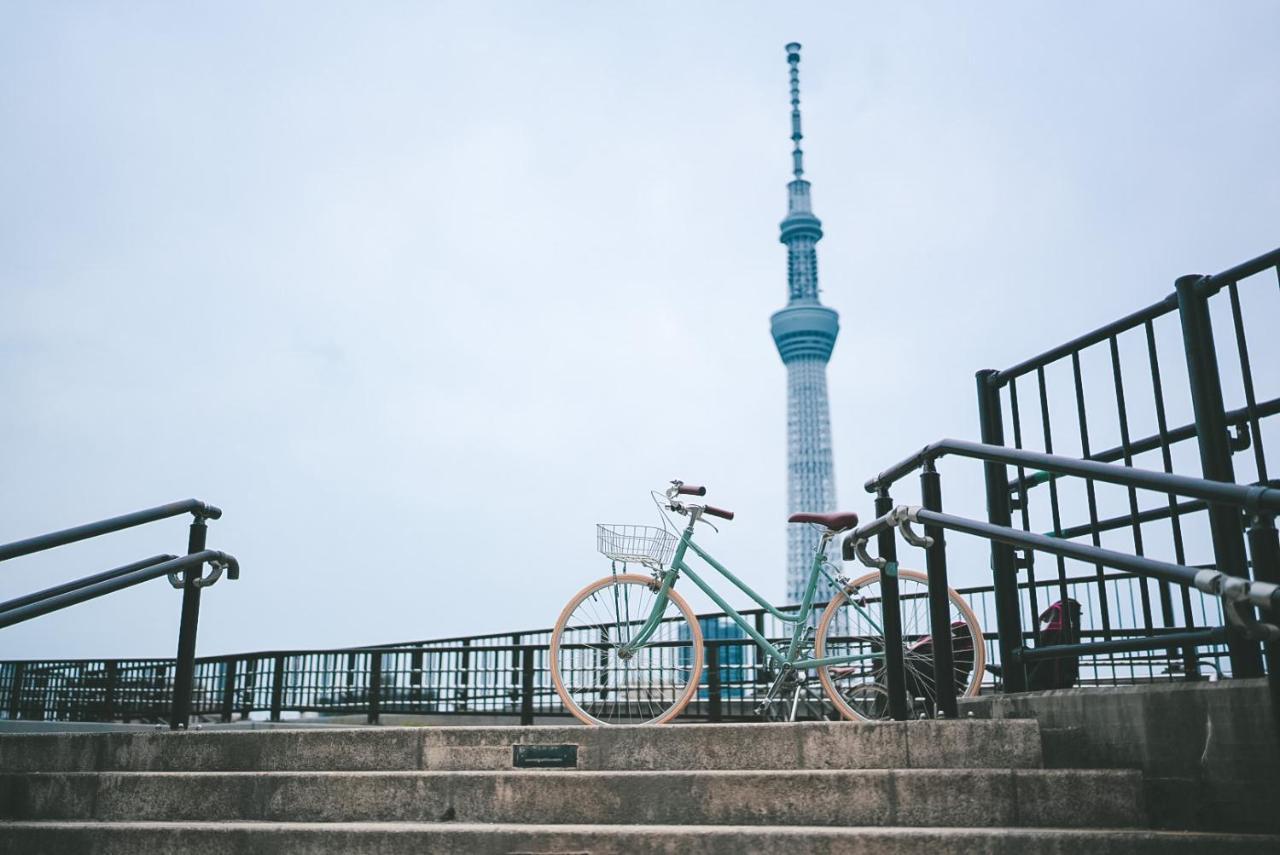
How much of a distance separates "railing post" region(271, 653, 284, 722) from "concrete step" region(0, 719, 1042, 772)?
292 inches

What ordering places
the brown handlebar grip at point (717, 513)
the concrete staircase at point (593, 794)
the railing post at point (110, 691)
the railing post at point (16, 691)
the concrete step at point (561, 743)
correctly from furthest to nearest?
the railing post at point (16, 691), the railing post at point (110, 691), the brown handlebar grip at point (717, 513), the concrete step at point (561, 743), the concrete staircase at point (593, 794)

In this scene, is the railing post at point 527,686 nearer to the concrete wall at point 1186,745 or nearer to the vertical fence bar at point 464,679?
the vertical fence bar at point 464,679

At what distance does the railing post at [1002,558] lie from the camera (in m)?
4.68

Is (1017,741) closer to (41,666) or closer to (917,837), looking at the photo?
(917,837)

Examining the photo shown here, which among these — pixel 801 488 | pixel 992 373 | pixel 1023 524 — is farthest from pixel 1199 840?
pixel 801 488

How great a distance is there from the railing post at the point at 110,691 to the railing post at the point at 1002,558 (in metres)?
12.9

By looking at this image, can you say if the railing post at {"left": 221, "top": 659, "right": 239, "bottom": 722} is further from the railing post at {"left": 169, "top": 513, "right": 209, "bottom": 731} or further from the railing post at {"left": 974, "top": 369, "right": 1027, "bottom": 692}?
the railing post at {"left": 974, "top": 369, "right": 1027, "bottom": 692}

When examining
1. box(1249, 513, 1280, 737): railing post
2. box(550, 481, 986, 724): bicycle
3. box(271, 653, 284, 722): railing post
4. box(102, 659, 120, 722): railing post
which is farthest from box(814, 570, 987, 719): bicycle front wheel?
box(102, 659, 120, 722): railing post

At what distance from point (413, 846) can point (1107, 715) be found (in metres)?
2.60

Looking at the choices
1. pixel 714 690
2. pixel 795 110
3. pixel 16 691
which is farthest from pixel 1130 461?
pixel 795 110

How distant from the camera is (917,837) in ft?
11.1

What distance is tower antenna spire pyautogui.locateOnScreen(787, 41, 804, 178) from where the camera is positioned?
119062 mm

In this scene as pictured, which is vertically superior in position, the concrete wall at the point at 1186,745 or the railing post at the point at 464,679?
the railing post at the point at 464,679

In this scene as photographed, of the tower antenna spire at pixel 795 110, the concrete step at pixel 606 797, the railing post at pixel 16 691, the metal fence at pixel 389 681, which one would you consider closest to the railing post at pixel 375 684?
the metal fence at pixel 389 681
